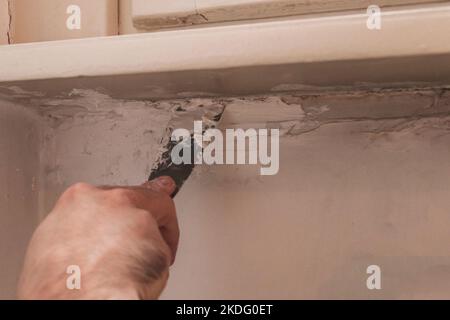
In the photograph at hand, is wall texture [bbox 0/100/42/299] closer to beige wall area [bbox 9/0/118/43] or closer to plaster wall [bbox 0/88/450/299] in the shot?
plaster wall [bbox 0/88/450/299]

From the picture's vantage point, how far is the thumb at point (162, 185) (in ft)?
2.13

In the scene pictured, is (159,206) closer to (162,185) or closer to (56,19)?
(162,185)

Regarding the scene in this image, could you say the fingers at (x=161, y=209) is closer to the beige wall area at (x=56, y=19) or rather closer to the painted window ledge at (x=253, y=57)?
the painted window ledge at (x=253, y=57)

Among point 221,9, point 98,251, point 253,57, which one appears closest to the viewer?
point 98,251

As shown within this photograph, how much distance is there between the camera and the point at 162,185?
667 mm

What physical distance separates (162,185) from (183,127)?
0.17m

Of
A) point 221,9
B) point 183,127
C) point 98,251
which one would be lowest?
point 98,251

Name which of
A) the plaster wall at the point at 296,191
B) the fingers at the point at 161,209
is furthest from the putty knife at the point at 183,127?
the fingers at the point at 161,209

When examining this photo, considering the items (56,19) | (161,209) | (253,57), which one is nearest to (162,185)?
(161,209)

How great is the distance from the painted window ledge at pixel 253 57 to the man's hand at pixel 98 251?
0.17 meters

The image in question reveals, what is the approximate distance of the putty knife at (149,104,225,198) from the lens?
772mm

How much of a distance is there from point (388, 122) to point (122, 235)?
481 millimetres

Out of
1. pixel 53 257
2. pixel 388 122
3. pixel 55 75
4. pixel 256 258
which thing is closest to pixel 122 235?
pixel 53 257

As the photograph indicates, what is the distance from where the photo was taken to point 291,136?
2.66ft
